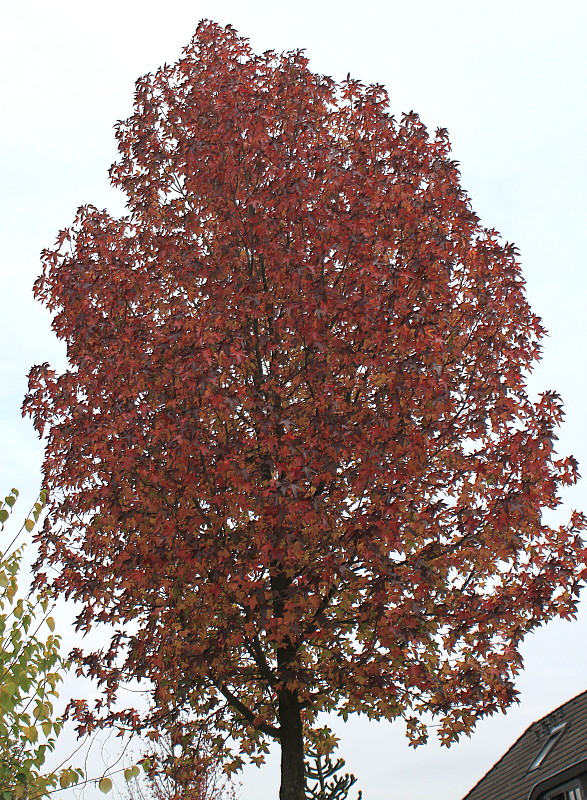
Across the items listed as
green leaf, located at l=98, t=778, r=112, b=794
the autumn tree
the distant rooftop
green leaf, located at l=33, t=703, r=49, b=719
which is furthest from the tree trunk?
the distant rooftop

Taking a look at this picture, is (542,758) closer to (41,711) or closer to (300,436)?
(300,436)

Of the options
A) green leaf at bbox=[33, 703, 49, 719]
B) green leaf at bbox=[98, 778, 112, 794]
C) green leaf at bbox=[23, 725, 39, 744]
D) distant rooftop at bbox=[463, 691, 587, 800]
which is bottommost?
distant rooftop at bbox=[463, 691, 587, 800]

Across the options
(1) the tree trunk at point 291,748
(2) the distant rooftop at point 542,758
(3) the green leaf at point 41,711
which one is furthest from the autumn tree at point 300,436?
(2) the distant rooftop at point 542,758

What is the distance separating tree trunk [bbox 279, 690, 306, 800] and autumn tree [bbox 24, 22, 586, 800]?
36mm

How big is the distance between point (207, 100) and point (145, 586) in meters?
7.67

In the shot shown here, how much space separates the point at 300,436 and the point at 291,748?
4.23 metres

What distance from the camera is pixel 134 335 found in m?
11.2

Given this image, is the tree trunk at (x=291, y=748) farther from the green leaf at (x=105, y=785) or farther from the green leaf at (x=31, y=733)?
the green leaf at (x=105, y=785)

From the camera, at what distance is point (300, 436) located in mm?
10320

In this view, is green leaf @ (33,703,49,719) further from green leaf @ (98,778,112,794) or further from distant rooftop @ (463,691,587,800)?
distant rooftop @ (463,691,587,800)

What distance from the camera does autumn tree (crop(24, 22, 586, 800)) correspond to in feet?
32.4

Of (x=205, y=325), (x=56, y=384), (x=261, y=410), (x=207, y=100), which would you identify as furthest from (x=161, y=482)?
(x=207, y=100)

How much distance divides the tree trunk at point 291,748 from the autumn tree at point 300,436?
0.12 ft

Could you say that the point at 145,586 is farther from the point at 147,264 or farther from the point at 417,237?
the point at 417,237
